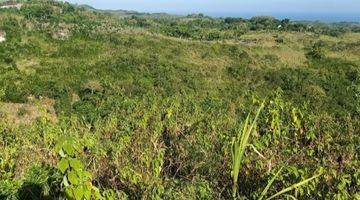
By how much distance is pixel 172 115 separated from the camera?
1164 centimetres

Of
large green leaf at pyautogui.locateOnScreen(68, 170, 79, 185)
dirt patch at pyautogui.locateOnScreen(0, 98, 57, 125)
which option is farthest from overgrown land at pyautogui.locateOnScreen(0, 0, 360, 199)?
dirt patch at pyautogui.locateOnScreen(0, 98, 57, 125)

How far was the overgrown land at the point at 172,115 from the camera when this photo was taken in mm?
7094

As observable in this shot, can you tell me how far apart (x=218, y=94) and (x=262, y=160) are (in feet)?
97.7

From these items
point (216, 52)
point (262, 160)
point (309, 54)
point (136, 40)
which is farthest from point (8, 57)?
point (262, 160)

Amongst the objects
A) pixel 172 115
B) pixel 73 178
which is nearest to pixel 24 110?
pixel 172 115

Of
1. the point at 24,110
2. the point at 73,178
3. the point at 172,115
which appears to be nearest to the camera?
the point at 73,178

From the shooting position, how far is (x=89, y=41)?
50469 mm

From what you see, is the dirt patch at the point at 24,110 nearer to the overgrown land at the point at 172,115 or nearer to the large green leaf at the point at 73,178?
the overgrown land at the point at 172,115

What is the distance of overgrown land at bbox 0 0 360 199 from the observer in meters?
7.09

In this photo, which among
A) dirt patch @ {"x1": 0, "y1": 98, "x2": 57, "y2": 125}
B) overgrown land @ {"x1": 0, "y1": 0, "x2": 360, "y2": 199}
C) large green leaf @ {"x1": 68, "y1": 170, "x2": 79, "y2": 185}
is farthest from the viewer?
dirt patch @ {"x1": 0, "y1": 98, "x2": 57, "y2": 125}

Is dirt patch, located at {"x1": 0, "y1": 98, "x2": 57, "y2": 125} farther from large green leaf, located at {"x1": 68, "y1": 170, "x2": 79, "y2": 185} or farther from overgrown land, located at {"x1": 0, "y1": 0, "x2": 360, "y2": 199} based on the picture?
large green leaf, located at {"x1": 68, "y1": 170, "x2": 79, "y2": 185}

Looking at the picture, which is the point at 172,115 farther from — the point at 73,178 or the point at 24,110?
the point at 24,110

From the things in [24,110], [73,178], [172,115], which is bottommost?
[24,110]

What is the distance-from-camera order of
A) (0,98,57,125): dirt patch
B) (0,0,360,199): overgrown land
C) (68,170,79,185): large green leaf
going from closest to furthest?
(68,170,79,185): large green leaf < (0,0,360,199): overgrown land < (0,98,57,125): dirt patch
